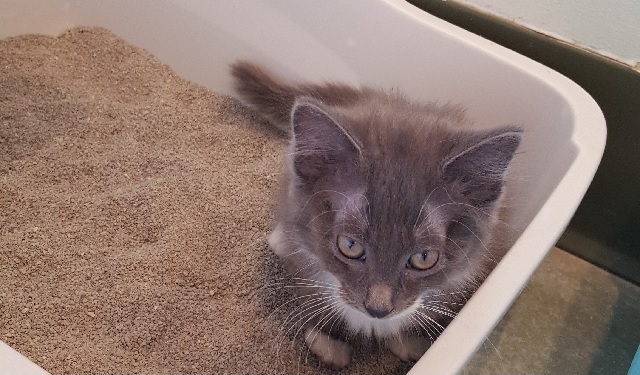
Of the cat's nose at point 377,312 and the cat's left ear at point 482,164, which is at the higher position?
the cat's left ear at point 482,164

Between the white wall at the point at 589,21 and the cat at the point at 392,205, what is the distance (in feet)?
1.99

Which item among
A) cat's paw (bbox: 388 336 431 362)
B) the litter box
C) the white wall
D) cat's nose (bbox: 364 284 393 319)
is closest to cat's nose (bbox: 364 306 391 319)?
cat's nose (bbox: 364 284 393 319)

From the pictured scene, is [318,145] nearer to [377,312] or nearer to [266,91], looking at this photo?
[377,312]

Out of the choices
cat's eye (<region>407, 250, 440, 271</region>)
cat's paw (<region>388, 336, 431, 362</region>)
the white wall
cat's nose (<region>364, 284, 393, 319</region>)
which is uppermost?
the white wall

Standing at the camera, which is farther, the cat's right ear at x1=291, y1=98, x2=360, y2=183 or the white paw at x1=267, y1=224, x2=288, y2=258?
the white paw at x1=267, y1=224, x2=288, y2=258

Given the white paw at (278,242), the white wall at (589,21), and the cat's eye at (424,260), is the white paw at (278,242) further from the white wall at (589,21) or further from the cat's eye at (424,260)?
the white wall at (589,21)

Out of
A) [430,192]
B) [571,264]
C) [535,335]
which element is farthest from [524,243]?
[571,264]

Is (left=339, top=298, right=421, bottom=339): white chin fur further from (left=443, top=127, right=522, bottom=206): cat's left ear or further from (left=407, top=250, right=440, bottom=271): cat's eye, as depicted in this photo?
(left=443, top=127, right=522, bottom=206): cat's left ear

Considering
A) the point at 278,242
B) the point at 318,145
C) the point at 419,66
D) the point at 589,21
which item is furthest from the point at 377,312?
the point at 589,21

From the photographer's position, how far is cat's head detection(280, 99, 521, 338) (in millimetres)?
915

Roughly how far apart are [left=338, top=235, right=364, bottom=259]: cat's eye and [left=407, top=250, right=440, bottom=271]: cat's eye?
83mm

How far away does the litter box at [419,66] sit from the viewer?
980mm

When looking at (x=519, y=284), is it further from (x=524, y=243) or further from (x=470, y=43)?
(x=470, y=43)

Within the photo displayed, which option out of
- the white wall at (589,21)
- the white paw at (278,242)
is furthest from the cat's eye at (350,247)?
the white wall at (589,21)
